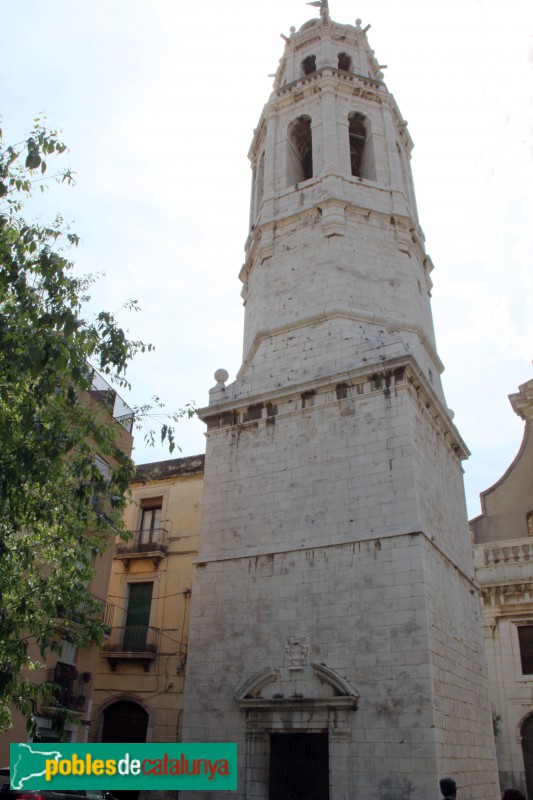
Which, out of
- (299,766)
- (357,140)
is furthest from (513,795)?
(357,140)

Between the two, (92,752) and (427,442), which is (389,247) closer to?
(427,442)

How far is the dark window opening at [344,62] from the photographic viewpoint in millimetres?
21566

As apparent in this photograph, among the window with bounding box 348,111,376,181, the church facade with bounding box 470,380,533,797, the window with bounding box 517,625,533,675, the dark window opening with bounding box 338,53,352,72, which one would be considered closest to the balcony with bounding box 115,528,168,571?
the church facade with bounding box 470,380,533,797

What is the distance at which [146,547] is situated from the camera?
1983 centimetres

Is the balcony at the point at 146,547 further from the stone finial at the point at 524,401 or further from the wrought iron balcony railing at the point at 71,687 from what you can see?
the stone finial at the point at 524,401

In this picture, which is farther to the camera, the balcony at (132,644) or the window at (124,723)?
the balcony at (132,644)

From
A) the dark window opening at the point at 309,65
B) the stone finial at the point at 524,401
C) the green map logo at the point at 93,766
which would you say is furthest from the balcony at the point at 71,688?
the dark window opening at the point at 309,65

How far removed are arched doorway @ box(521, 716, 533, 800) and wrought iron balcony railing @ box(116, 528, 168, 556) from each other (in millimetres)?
10763

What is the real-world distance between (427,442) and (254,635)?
5.15 meters

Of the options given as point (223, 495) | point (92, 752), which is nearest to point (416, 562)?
point (223, 495)

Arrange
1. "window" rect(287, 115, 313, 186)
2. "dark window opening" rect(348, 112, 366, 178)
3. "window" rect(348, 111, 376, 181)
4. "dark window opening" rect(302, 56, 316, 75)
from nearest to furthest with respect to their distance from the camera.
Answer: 1. "window" rect(348, 111, 376, 181)
2. "window" rect(287, 115, 313, 186)
3. "dark window opening" rect(348, 112, 366, 178)
4. "dark window opening" rect(302, 56, 316, 75)

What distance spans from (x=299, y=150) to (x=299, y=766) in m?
16.3

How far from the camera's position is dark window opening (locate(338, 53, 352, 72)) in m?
21.6

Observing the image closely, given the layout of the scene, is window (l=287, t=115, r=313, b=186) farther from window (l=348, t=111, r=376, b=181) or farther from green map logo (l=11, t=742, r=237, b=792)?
green map logo (l=11, t=742, r=237, b=792)
